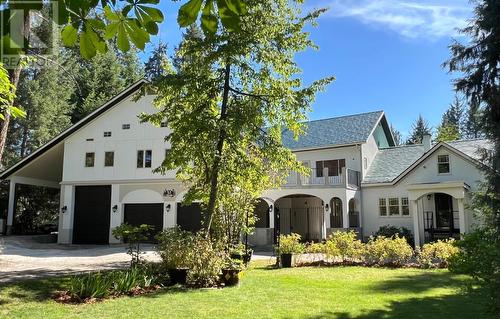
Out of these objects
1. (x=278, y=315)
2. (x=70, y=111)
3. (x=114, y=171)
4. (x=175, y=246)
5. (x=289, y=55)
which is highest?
(x=70, y=111)

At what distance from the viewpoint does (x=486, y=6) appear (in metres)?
12.6

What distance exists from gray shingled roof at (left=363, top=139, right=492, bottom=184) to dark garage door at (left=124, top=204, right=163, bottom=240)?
12735mm

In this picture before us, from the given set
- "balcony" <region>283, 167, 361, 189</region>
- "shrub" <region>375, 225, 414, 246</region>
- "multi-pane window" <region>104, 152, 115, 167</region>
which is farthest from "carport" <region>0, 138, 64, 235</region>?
"shrub" <region>375, 225, 414, 246</region>

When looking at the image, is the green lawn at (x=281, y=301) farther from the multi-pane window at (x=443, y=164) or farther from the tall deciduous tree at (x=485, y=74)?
the multi-pane window at (x=443, y=164)

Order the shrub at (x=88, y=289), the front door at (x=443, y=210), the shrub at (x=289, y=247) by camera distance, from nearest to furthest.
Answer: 1. the shrub at (x=88, y=289)
2. the shrub at (x=289, y=247)
3. the front door at (x=443, y=210)

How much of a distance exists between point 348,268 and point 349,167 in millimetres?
13221

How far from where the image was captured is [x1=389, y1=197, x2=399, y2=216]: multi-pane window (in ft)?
84.0

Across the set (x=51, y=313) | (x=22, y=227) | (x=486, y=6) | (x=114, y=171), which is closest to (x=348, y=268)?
(x=486, y=6)

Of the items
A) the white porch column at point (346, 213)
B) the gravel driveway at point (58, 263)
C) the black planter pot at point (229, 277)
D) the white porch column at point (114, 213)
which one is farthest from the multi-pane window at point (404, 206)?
the black planter pot at point (229, 277)

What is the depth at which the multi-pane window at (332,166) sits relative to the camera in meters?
28.1

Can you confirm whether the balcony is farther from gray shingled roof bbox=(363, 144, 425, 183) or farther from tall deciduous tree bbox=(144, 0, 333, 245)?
tall deciduous tree bbox=(144, 0, 333, 245)

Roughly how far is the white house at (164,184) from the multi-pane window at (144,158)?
0.19 feet

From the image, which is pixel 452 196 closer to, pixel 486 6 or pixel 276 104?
pixel 486 6

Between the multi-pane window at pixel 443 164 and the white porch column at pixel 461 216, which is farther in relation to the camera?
the multi-pane window at pixel 443 164
